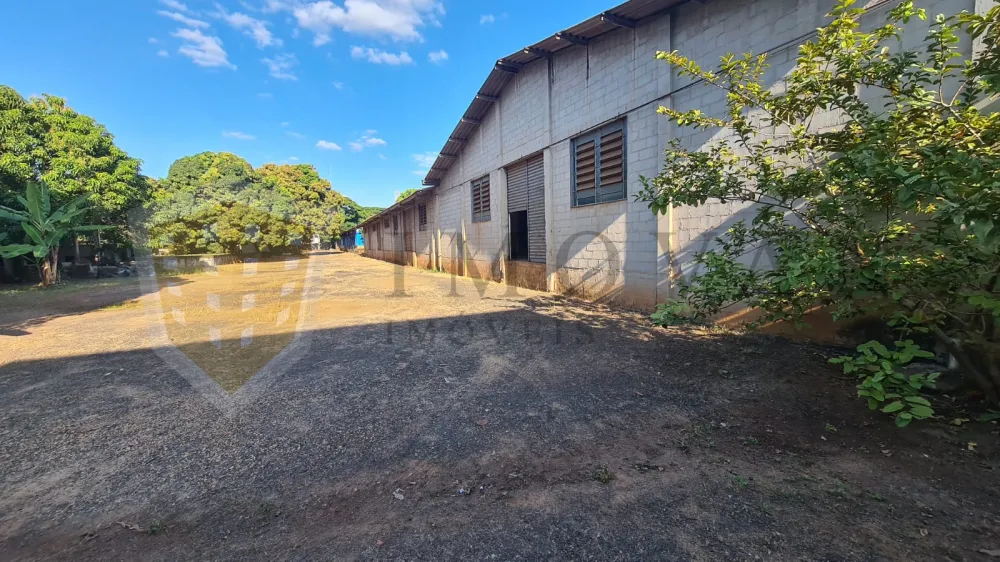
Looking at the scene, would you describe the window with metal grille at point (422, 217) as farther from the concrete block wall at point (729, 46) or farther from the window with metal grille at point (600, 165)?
the concrete block wall at point (729, 46)

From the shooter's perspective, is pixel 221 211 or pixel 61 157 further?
pixel 221 211

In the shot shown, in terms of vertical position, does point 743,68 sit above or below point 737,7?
below

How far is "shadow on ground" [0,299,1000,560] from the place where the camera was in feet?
6.04

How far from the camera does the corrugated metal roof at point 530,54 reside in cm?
639

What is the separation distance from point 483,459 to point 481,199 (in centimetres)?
1115

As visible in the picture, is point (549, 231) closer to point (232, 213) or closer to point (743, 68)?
point (743, 68)

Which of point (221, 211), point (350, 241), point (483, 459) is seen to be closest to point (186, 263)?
point (221, 211)

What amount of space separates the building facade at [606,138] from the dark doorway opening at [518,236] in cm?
4

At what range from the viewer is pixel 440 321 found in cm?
686

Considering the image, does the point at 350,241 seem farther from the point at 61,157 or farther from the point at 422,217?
the point at 61,157

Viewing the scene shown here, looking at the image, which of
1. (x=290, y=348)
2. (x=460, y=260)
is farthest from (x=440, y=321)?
(x=460, y=260)

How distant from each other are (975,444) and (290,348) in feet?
21.8

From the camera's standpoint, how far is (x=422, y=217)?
19422 mm

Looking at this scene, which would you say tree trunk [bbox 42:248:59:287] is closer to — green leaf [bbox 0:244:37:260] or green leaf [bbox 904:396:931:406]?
green leaf [bbox 0:244:37:260]
